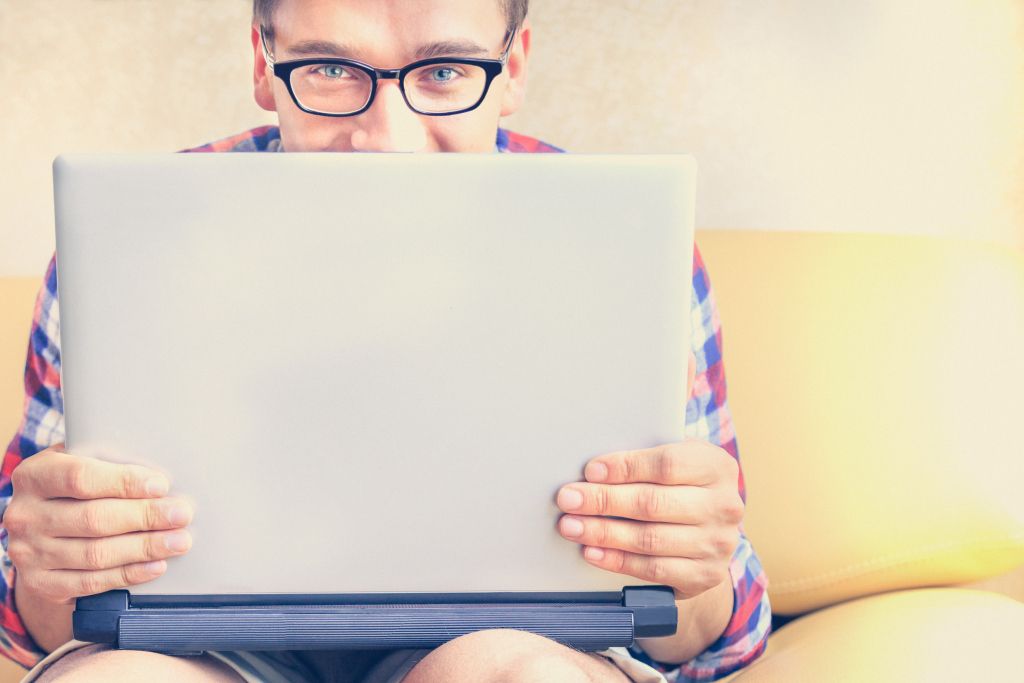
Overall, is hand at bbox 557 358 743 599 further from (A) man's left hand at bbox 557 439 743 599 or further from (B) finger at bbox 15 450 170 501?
(B) finger at bbox 15 450 170 501

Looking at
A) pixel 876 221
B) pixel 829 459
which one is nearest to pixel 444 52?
pixel 829 459

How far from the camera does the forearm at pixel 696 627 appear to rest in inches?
41.2

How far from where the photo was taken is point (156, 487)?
2.48ft

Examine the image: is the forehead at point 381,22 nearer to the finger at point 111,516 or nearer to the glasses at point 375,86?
the glasses at point 375,86

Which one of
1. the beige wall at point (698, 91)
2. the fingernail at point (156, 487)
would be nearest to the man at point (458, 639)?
the fingernail at point (156, 487)

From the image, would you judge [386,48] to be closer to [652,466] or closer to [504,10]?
[504,10]

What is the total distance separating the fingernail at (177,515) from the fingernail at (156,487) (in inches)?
0.6

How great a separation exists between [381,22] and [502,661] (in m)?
0.67

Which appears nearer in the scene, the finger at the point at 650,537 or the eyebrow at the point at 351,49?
the finger at the point at 650,537

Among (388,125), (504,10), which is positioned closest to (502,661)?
(388,125)

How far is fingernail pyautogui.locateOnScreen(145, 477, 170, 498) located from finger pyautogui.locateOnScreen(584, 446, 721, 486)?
31 centimetres

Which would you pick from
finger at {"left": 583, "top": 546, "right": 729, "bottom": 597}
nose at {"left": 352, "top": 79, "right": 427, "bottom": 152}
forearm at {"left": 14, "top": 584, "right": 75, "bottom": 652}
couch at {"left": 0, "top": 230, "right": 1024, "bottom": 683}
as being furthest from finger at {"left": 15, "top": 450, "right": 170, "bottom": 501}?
couch at {"left": 0, "top": 230, "right": 1024, "bottom": 683}

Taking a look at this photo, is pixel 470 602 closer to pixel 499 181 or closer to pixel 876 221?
pixel 499 181

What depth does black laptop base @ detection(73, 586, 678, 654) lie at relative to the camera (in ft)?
2.54
